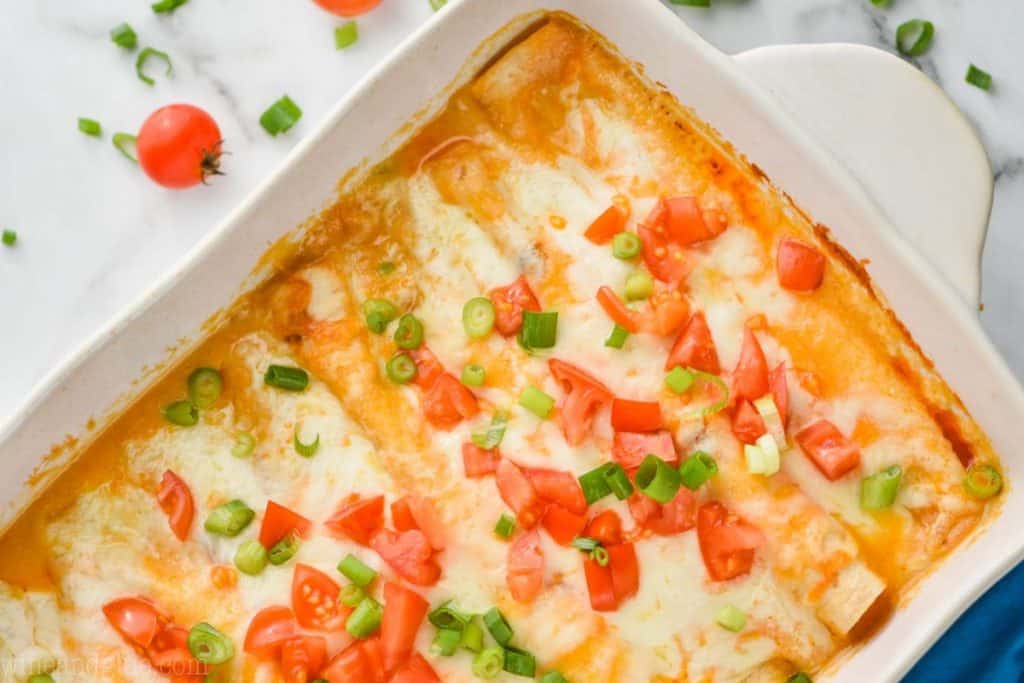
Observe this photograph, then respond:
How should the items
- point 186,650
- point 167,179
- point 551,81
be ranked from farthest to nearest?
point 167,179 → point 551,81 → point 186,650

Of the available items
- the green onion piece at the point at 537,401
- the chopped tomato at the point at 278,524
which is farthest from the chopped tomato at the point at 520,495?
the chopped tomato at the point at 278,524

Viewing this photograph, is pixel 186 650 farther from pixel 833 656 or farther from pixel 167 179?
pixel 833 656

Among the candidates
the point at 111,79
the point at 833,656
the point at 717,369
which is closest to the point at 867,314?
the point at 717,369

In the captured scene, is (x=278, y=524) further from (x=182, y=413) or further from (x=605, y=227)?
(x=605, y=227)

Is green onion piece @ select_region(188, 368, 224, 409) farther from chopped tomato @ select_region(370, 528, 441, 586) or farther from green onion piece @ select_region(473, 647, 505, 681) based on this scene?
green onion piece @ select_region(473, 647, 505, 681)

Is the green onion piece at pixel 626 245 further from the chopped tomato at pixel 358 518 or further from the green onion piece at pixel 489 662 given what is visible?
the green onion piece at pixel 489 662

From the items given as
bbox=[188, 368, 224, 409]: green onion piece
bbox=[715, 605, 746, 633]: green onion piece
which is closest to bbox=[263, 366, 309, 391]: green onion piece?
bbox=[188, 368, 224, 409]: green onion piece
